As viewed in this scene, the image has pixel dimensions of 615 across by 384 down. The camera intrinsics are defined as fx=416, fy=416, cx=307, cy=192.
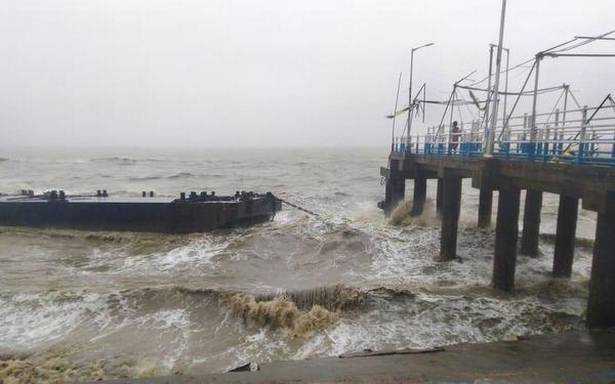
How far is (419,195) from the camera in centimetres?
2286

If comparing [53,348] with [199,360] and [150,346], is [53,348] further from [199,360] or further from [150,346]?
[199,360]

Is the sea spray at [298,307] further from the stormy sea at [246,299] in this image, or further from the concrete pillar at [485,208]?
the concrete pillar at [485,208]

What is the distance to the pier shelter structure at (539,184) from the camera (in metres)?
8.74

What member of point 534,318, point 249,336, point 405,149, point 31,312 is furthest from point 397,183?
point 31,312

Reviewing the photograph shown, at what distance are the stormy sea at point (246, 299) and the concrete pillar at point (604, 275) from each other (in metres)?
1.40

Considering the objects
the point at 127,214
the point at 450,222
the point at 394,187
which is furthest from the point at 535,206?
the point at 127,214

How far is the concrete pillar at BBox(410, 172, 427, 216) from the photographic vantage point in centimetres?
2277

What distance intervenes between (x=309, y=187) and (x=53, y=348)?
3843cm

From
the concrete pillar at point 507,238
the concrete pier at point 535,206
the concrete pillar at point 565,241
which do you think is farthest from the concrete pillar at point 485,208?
the concrete pillar at point 507,238

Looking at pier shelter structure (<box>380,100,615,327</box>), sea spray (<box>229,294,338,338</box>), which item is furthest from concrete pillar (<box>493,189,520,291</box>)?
sea spray (<box>229,294,338,338</box>)

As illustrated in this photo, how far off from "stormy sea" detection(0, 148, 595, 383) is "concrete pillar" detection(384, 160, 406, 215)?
12.3 ft

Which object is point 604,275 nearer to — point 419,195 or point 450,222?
point 450,222

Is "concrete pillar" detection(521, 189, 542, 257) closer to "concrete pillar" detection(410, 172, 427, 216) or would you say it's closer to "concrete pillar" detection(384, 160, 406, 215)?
"concrete pillar" detection(410, 172, 427, 216)

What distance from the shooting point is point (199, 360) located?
29.7 feet
